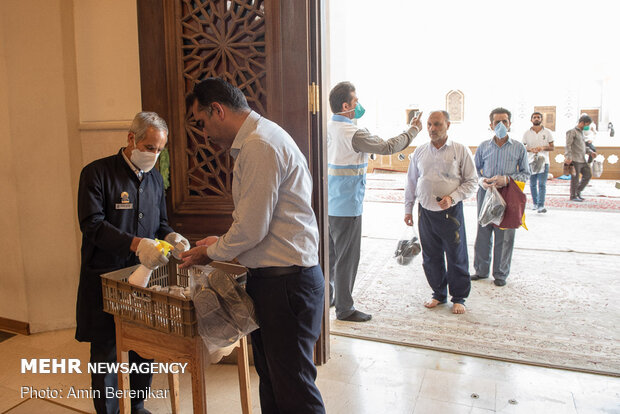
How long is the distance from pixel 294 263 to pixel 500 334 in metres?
2.48

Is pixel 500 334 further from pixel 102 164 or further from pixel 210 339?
pixel 102 164

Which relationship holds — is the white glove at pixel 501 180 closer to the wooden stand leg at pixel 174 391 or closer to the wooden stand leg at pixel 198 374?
the wooden stand leg at pixel 174 391

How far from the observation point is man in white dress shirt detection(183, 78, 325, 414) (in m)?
1.90

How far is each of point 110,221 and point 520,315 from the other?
11.0 feet

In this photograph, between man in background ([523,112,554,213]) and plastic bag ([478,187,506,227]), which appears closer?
plastic bag ([478,187,506,227])

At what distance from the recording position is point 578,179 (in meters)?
9.73

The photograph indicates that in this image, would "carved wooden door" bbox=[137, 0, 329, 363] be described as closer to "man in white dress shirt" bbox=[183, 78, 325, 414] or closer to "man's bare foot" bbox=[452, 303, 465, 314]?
"man in white dress shirt" bbox=[183, 78, 325, 414]

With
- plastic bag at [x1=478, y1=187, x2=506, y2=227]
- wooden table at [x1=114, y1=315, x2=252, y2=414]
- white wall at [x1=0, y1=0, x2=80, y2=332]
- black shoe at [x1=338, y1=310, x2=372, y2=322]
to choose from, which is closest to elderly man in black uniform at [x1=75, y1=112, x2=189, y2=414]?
wooden table at [x1=114, y1=315, x2=252, y2=414]

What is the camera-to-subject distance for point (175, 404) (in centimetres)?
260

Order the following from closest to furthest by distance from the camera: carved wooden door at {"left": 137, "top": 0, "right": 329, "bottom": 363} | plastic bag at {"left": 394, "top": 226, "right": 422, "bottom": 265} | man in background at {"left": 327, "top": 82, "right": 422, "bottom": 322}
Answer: carved wooden door at {"left": 137, "top": 0, "right": 329, "bottom": 363}
man in background at {"left": 327, "top": 82, "right": 422, "bottom": 322}
plastic bag at {"left": 394, "top": 226, "right": 422, "bottom": 265}

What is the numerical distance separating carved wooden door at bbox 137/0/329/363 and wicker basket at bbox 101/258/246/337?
0.91 metres

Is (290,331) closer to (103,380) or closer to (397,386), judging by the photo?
(103,380)

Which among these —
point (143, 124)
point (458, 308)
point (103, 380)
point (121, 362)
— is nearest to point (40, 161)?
point (143, 124)

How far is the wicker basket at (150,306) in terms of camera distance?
1.94 m
